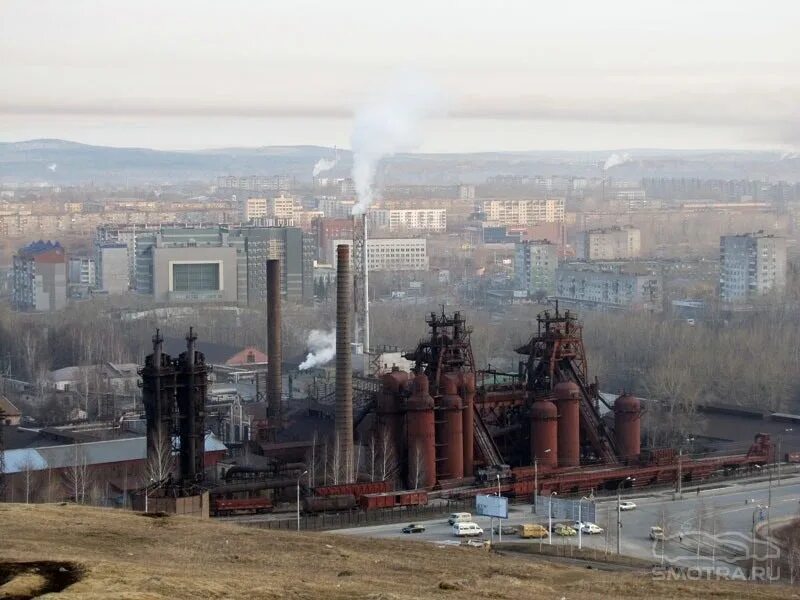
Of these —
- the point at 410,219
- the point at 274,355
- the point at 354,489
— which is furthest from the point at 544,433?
the point at 410,219

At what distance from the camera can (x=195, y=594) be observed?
14.9 metres

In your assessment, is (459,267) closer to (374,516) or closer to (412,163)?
(412,163)

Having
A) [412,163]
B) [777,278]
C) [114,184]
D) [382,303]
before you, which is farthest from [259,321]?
[114,184]

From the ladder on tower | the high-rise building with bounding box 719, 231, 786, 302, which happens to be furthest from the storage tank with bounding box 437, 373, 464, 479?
the high-rise building with bounding box 719, 231, 786, 302

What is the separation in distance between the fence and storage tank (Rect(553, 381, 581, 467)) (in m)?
4.08

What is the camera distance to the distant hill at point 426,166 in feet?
468

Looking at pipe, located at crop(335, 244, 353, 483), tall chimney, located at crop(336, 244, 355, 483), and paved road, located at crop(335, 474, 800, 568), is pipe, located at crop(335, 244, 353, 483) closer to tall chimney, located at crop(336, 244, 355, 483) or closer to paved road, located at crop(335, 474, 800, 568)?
tall chimney, located at crop(336, 244, 355, 483)

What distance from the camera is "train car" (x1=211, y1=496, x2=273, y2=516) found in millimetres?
28234

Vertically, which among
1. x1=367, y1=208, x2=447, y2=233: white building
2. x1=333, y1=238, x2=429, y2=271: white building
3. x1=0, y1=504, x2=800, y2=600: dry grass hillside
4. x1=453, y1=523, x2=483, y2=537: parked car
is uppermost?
x1=367, y1=208, x2=447, y2=233: white building

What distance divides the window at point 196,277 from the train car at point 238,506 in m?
45.5

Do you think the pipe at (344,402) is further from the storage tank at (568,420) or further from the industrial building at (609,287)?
the industrial building at (609,287)

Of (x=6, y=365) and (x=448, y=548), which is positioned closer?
(x=448, y=548)

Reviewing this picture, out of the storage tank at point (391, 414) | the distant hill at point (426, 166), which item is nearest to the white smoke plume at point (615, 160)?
the distant hill at point (426, 166)

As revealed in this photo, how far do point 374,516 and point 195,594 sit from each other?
13318mm
